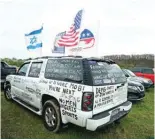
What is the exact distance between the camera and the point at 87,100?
3203mm

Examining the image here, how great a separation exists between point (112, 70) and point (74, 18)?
628 centimetres

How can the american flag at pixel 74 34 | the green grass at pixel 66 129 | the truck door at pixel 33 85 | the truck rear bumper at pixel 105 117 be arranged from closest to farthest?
the truck rear bumper at pixel 105 117 < the green grass at pixel 66 129 < the truck door at pixel 33 85 < the american flag at pixel 74 34

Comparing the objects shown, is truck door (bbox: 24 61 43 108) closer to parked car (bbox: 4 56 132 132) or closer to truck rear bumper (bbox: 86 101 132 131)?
parked car (bbox: 4 56 132 132)

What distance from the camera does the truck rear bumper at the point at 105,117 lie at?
3.17m

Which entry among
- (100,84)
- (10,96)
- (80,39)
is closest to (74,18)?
(80,39)

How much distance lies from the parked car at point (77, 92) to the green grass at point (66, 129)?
1.09 ft

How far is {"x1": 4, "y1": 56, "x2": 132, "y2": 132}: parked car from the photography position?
3.24 metres

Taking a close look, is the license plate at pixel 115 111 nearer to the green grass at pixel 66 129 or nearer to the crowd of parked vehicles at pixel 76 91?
the crowd of parked vehicles at pixel 76 91

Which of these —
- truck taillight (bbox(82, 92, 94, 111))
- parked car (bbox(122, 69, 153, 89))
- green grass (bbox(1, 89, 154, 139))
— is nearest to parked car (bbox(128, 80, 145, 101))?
green grass (bbox(1, 89, 154, 139))

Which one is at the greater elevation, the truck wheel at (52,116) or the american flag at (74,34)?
the american flag at (74,34)

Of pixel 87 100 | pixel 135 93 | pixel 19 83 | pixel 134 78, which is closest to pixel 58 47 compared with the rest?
pixel 134 78

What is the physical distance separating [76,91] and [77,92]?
33mm

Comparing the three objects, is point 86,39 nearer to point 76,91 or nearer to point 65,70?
point 65,70

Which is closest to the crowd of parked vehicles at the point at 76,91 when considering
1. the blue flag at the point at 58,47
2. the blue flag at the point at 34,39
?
the blue flag at the point at 58,47
